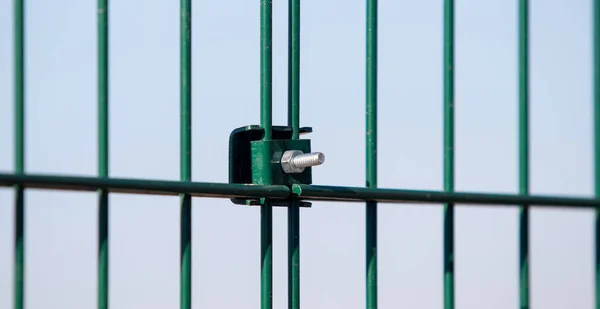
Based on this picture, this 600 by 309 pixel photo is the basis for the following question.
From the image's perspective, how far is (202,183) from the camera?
102 inches

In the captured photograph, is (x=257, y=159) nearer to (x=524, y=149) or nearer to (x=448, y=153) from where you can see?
(x=448, y=153)

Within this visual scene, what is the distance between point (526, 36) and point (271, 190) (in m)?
1.08

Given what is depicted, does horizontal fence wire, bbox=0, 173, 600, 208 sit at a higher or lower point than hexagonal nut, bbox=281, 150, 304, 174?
lower

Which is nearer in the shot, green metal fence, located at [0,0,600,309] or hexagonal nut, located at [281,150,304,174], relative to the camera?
green metal fence, located at [0,0,600,309]

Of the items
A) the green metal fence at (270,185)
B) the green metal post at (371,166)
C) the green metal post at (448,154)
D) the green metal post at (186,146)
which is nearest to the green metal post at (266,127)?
the green metal fence at (270,185)

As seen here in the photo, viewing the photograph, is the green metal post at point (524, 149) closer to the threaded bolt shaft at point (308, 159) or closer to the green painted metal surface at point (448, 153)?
the green painted metal surface at point (448, 153)

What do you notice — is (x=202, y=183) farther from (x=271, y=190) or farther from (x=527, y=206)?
(x=527, y=206)

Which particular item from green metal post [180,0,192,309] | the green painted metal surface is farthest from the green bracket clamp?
the green painted metal surface

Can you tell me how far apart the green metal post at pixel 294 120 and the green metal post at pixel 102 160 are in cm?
52

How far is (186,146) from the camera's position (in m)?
2.63

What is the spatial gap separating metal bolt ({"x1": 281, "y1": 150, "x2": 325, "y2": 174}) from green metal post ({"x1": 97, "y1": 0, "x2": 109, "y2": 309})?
1.63ft

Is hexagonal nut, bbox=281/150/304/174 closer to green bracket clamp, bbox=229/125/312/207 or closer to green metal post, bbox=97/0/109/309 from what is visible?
green bracket clamp, bbox=229/125/312/207

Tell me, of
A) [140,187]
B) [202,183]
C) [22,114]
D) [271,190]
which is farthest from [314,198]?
[22,114]

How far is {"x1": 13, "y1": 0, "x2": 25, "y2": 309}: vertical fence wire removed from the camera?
235 cm
